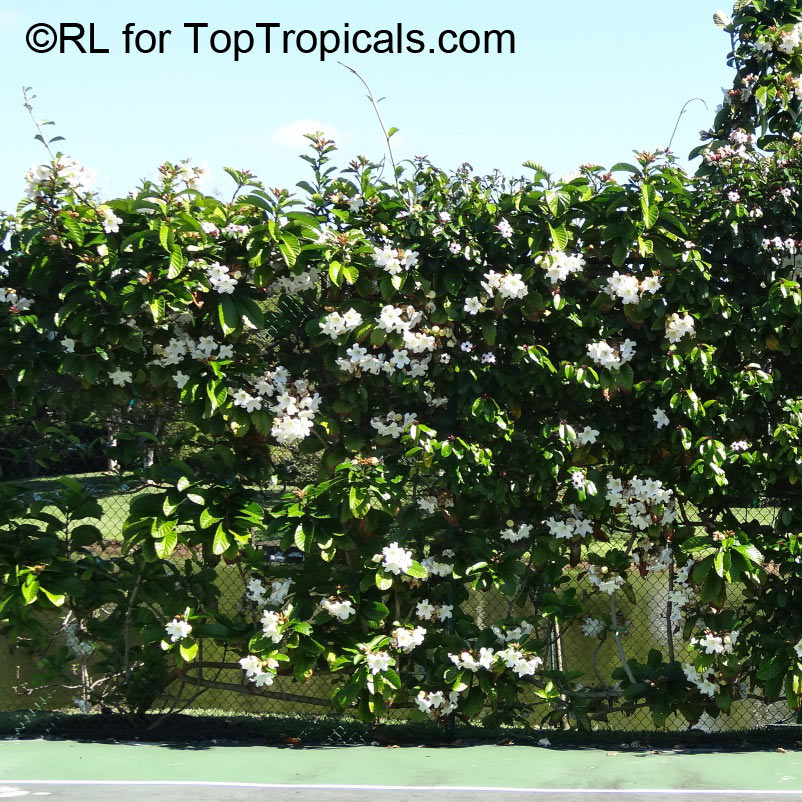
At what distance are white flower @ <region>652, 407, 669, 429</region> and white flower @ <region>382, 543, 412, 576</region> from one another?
4.99 ft

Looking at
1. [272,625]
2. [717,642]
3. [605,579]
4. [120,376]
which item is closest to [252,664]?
[272,625]

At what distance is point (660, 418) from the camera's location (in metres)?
5.34

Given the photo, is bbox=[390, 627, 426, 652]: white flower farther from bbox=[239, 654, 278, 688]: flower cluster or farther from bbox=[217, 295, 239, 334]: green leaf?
bbox=[217, 295, 239, 334]: green leaf

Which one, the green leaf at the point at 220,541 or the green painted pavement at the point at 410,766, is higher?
the green leaf at the point at 220,541

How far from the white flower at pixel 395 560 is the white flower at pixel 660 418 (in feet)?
A: 4.99

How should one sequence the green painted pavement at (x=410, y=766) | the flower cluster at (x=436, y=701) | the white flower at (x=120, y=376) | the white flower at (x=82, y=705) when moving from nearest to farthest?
the green painted pavement at (x=410, y=766), the flower cluster at (x=436, y=701), the white flower at (x=120, y=376), the white flower at (x=82, y=705)

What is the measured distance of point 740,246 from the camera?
17.6ft

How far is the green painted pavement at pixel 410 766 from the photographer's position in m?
4.71

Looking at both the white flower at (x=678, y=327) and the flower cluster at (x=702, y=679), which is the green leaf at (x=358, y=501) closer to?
the white flower at (x=678, y=327)

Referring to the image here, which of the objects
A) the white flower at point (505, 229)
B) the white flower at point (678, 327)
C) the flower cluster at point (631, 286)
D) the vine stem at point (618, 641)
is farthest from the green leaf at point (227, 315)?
the vine stem at point (618, 641)

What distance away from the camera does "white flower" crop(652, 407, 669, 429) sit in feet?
17.5

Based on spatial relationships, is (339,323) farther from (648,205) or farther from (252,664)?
(252,664)

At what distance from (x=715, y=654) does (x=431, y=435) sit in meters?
1.96

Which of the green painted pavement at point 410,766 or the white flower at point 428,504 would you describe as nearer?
the green painted pavement at point 410,766
